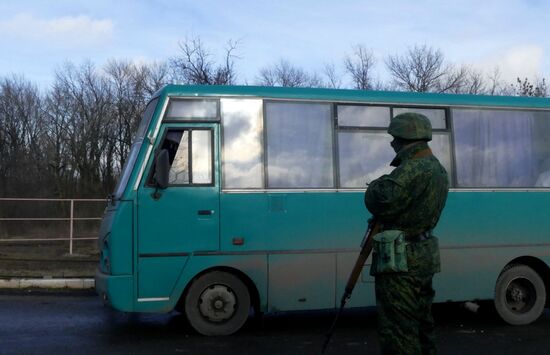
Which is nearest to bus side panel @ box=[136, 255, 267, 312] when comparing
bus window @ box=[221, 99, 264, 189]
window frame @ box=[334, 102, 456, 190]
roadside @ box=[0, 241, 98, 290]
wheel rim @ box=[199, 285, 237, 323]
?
wheel rim @ box=[199, 285, 237, 323]

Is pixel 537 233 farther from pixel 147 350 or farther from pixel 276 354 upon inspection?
pixel 147 350

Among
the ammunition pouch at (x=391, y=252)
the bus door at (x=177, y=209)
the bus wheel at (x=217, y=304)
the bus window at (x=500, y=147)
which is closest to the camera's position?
the ammunition pouch at (x=391, y=252)

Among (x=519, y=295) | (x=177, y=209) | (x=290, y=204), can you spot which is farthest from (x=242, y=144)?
(x=519, y=295)

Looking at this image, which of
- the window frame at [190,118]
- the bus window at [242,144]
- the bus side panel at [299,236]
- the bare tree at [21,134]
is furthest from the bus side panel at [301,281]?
the bare tree at [21,134]

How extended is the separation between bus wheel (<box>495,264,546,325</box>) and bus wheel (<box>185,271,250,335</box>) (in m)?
3.46

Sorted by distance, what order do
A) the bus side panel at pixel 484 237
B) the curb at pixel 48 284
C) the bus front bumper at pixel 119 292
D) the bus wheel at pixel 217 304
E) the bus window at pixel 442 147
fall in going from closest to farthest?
the bus front bumper at pixel 119 292 < the bus wheel at pixel 217 304 < the bus side panel at pixel 484 237 < the bus window at pixel 442 147 < the curb at pixel 48 284

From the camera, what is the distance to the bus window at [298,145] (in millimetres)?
7445

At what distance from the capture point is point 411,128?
4.31 meters

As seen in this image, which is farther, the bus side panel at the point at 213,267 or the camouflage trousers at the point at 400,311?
the bus side panel at the point at 213,267

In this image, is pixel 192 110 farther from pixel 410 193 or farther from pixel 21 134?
pixel 21 134

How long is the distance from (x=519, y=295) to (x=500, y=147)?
2020mm

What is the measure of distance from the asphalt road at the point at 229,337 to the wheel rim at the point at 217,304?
0.28 meters

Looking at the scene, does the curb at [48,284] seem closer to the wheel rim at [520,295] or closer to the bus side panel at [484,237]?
the bus side panel at [484,237]

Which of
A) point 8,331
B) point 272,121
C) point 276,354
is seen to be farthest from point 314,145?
point 8,331
